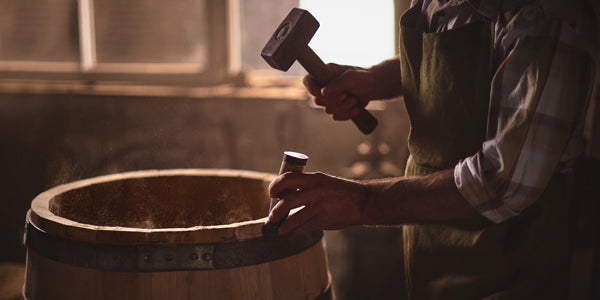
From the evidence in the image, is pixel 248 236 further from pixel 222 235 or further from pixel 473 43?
pixel 473 43

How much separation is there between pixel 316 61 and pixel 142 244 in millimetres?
633

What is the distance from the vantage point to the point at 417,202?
1.00 meters

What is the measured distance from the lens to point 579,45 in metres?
0.92

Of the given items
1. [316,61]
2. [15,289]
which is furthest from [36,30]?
[316,61]

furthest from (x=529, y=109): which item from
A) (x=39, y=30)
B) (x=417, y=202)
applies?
(x=39, y=30)

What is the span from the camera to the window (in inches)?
119

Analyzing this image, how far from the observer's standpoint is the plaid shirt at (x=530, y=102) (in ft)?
2.95

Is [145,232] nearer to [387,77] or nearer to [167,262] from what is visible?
[167,262]

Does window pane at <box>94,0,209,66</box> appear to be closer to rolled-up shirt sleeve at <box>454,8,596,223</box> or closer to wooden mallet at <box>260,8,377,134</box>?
wooden mallet at <box>260,8,377,134</box>

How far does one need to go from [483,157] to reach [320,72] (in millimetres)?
554

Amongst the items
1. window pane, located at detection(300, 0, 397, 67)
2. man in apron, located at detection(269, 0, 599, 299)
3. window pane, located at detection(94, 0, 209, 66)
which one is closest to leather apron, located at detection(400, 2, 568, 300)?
man in apron, located at detection(269, 0, 599, 299)

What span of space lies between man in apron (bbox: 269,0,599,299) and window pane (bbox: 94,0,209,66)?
6.21ft

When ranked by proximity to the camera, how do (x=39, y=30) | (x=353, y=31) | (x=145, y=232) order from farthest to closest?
1. (x=39, y=30)
2. (x=353, y=31)
3. (x=145, y=232)

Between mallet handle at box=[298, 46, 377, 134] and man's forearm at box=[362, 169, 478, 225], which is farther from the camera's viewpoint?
mallet handle at box=[298, 46, 377, 134]
